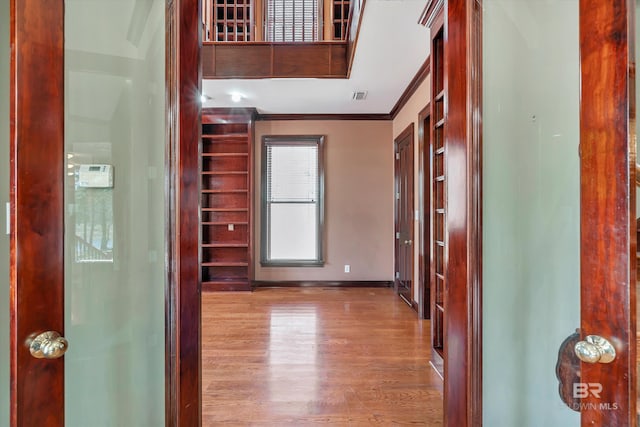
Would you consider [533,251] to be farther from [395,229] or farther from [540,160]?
[395,229]

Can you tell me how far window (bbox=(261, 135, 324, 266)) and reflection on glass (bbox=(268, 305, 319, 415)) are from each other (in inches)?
51.6

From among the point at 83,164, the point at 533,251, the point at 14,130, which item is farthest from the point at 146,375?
the point at 533,251

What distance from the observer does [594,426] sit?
775mm

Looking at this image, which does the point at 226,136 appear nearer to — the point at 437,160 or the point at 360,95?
the point at 360,95

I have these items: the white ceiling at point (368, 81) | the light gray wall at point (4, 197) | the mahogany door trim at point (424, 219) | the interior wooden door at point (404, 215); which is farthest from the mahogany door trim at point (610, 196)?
the interior wooden door at point (404, 215)

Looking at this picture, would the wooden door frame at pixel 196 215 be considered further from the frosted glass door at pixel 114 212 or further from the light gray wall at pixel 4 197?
the light gray wall at pixel 4 197

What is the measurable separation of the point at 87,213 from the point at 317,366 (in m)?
2.02

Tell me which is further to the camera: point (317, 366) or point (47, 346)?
point (317, 366)

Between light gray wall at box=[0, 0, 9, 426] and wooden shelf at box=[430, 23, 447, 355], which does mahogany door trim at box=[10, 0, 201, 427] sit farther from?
wooden shelf at box=[430, 23, 447, 355]

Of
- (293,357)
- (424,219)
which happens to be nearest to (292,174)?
→ (424,219)

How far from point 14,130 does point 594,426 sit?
148 centimetres

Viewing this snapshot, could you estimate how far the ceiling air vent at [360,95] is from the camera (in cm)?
413

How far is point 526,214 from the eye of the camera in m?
1.28

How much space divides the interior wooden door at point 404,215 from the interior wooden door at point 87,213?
339cm
